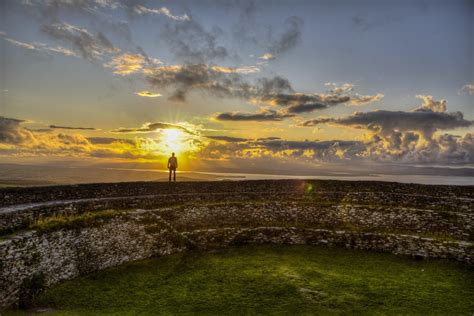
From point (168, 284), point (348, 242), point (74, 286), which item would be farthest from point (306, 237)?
point (74, 286)

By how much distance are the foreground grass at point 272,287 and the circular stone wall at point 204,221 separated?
136 cm

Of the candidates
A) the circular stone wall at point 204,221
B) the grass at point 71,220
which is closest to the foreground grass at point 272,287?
the circular stone wall at point 204,221

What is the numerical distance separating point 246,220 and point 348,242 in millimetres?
8220

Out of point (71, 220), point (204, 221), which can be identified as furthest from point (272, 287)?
point (71, 220)

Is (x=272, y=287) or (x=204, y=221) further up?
(x=204, y=221)

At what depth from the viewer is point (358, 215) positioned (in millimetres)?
Result: 27203

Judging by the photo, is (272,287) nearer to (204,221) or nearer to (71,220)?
(204,221)

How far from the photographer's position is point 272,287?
16.8 m

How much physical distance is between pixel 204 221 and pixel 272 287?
10.8 metres

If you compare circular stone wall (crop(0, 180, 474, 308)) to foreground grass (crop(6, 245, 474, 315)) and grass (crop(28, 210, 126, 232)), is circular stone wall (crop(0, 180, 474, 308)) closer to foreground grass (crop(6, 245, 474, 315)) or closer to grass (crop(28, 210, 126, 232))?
grass (crop(28, 210, 126, 232))

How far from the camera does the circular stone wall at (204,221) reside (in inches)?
709

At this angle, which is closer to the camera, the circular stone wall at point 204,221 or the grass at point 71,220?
the circular stone wall at point 204,221

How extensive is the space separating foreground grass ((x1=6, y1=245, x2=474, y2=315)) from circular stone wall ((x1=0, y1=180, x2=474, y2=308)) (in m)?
1.36

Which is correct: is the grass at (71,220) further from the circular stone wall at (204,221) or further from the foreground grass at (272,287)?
the foreground grass at (272,287)
